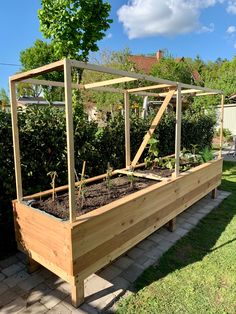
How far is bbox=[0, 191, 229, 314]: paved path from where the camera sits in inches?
78.9

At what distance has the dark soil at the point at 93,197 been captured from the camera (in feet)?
7.34

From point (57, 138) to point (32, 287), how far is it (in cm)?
162

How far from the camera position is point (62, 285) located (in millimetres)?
2256

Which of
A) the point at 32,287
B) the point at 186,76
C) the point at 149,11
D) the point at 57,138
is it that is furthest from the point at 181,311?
the point at 186,76

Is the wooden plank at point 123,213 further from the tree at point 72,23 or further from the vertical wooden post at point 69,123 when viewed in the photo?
the tree at point 72,23

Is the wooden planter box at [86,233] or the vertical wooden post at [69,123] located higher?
the vertical wooden post at [69,123]

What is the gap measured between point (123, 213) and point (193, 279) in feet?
3.00

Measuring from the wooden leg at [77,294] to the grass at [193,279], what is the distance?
0.32 m

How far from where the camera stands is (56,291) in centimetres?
218

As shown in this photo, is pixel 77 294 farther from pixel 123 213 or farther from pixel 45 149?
pixel 45 149

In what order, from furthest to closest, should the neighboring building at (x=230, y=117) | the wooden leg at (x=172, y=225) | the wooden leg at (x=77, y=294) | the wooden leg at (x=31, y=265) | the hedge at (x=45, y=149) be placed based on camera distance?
the neighboring building at (x=230, y=117) < the wooden leg at (x=172, y=225) < the hedge at (x=45, y=149) < the wooden leg at (x=31, y=265) < the wooden leg at (x=77, y=294)

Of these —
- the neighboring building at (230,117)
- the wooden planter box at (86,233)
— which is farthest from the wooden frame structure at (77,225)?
the neighboring building at (230,117)

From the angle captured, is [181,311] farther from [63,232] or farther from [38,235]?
[38,235]

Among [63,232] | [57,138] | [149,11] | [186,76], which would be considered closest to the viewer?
[63,232]
